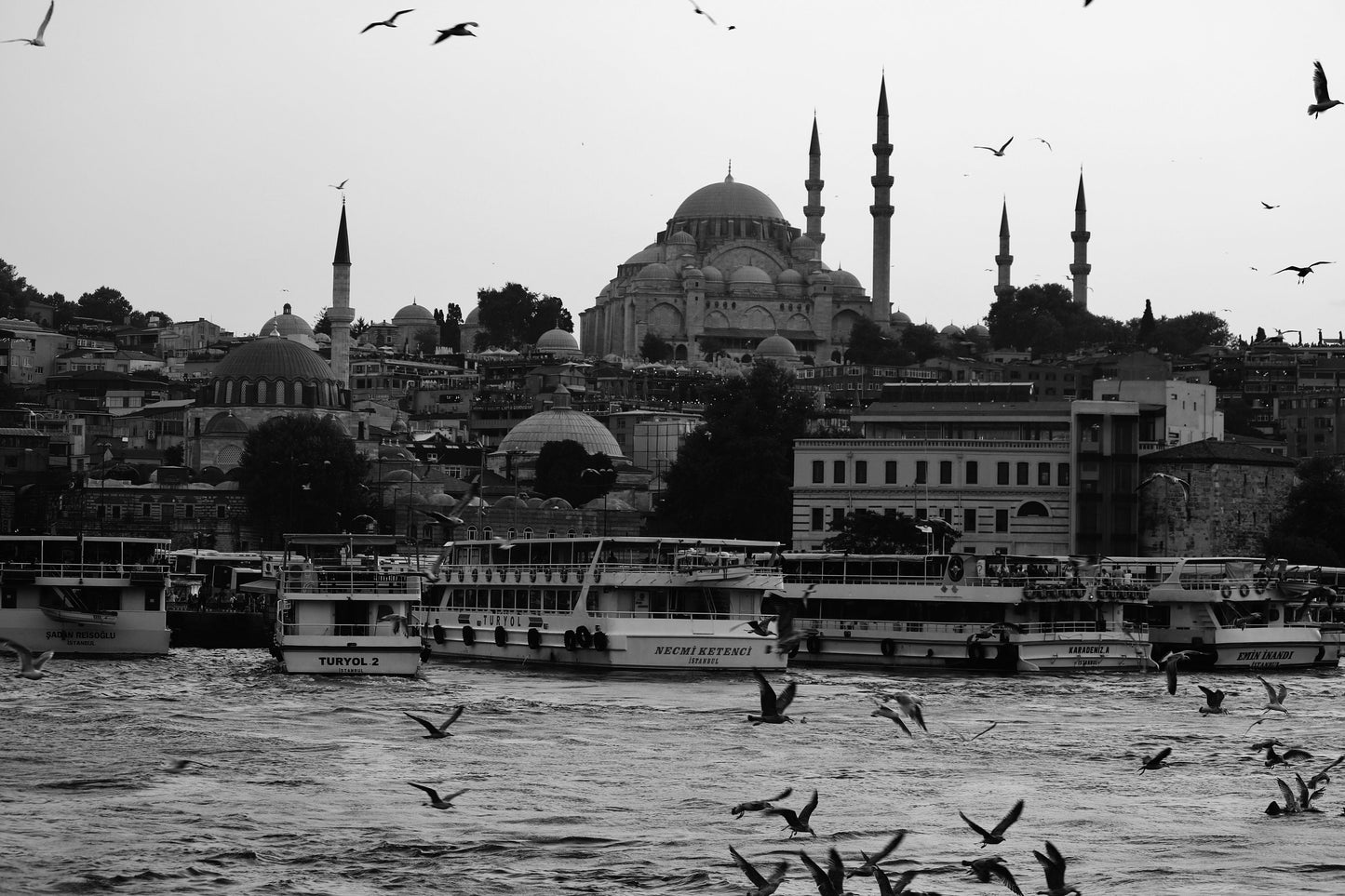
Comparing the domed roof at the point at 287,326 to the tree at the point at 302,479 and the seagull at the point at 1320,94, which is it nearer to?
the tree at the point at 302,479

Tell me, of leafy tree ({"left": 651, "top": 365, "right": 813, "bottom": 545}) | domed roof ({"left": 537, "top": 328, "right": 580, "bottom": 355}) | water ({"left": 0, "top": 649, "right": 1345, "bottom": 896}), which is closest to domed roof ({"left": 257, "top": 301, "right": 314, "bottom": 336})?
domed roof ({"left": 537, "top": 328, "right": 580, "bottom": 355})

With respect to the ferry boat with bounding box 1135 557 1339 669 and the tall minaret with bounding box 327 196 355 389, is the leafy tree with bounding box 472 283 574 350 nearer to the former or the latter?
the tall minaret with bounding box 327 196 355 389

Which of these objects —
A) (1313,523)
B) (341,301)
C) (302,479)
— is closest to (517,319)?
(341,301)

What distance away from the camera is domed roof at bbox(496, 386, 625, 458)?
108500 mm

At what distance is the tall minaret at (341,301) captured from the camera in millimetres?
114375

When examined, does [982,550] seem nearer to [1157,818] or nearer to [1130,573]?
[1130,573]

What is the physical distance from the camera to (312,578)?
4047 centimetres

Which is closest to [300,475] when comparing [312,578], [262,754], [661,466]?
[661,466]

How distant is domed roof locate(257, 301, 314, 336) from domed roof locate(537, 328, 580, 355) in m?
14.7

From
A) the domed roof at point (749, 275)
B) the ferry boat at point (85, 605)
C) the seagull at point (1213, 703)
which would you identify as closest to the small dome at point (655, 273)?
the domed roof at point (749, 275)

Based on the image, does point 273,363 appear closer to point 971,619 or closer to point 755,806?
point 971,619

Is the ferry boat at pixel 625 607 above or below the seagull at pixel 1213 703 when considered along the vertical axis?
above

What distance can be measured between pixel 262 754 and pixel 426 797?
384 centimetres

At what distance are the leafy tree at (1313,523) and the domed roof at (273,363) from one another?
188ft
